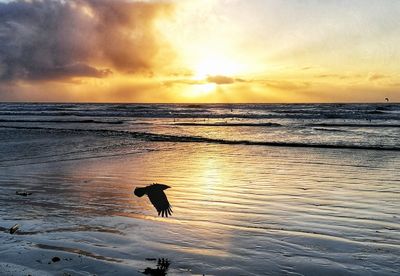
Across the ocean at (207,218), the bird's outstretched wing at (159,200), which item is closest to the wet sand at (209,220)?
the ocean at (207,218)

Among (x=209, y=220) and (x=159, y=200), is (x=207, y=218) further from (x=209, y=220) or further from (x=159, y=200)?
(x=159, y=200)

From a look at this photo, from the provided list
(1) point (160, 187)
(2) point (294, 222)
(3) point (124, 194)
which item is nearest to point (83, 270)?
(1) point (160, 187)

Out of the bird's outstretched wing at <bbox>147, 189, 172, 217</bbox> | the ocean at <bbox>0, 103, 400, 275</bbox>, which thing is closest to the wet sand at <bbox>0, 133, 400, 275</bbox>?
the ocean at <bbox>0, 103, 400, 275</bbox>

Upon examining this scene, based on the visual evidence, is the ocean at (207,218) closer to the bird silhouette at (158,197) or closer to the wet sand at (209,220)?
the wet sand at (209,220)

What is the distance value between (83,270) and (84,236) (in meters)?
1.13

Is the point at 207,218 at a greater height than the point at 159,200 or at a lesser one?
→ lesser

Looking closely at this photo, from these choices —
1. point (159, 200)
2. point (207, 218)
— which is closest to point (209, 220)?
point (207, 218)

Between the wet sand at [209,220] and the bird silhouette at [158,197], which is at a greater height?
the bird silhouette at [158,197]

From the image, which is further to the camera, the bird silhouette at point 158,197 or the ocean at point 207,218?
A: the bird silhouette at point 158,197

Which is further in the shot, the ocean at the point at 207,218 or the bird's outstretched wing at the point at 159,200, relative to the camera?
the bird's outstretched wing at the point at 159,200

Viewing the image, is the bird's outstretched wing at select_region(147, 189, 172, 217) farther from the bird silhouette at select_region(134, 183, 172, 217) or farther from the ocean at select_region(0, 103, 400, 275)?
the ocean at select_region(0, 103, 400, 275)

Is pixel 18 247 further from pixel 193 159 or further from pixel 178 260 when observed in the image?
pixel 193 159

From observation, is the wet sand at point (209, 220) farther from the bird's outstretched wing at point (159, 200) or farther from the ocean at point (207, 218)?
the bird's outstretched wing at point (159, 200)

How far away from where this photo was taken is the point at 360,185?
8.77 metres
